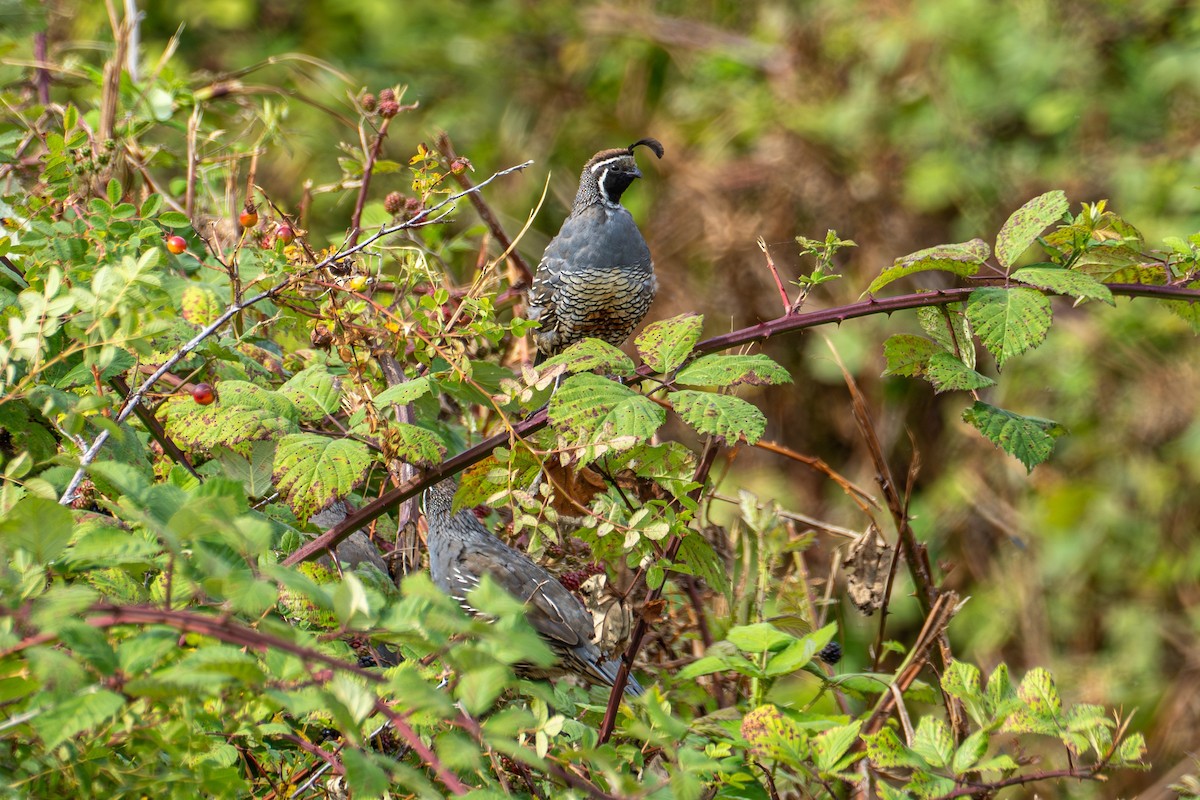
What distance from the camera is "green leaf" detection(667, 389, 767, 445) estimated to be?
153cm

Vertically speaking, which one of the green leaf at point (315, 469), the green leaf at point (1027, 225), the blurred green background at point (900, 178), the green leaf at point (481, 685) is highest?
the green leaf at point (1027, 225)

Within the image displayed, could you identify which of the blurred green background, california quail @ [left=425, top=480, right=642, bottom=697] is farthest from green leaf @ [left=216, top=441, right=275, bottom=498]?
the blurred green background

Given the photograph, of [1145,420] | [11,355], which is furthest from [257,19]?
[11,355]

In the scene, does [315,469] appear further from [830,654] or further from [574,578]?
[830,654]

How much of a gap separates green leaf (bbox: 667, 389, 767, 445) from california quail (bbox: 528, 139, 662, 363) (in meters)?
1.38

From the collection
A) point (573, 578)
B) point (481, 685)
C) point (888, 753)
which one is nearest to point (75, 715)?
point (481, 685)

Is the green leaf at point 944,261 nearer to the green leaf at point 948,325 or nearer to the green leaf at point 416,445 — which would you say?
the green leaf at point 948,325

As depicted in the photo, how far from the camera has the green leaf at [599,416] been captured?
1.53 m

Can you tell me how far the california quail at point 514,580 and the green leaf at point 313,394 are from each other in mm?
639

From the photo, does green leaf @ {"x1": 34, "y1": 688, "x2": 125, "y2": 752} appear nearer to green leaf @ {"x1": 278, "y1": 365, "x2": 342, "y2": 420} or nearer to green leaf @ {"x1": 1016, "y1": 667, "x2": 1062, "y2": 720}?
green leaf @ {"x1": 278, "y1": 365, "x2": 342, "y2": 420}

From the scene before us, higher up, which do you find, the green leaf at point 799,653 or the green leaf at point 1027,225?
the green leaf at point 1027,225

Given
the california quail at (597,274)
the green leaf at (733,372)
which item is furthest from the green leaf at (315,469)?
the california quail at (597,274)

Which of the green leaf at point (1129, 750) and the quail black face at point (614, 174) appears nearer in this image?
the green leaf at point (1129, 750)

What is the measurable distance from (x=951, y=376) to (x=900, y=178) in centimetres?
455
